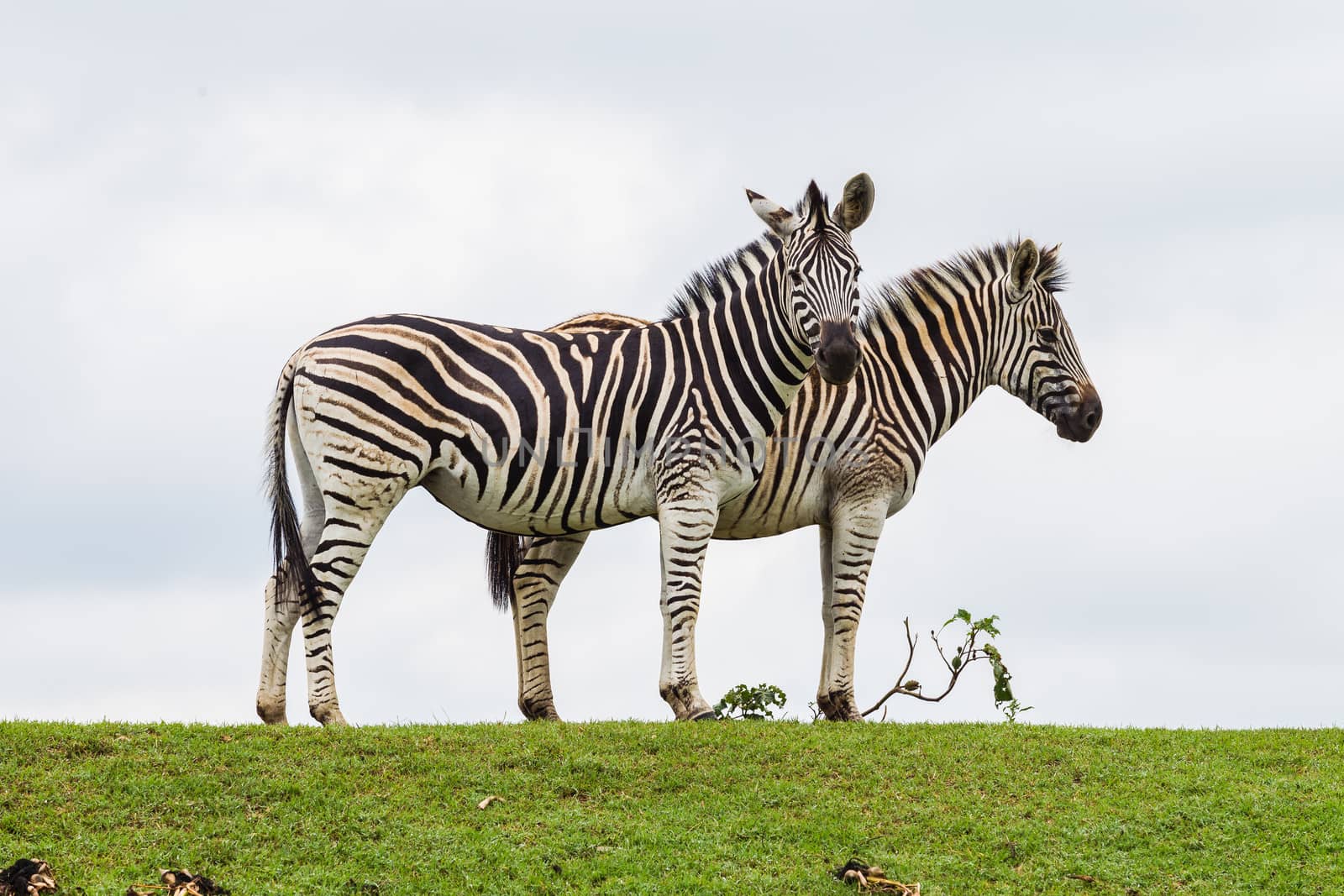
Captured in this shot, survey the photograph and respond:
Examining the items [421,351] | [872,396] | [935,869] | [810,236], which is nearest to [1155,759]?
[935,869]

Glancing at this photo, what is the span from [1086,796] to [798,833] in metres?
2.51

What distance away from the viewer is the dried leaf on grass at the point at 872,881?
10344 millimetres

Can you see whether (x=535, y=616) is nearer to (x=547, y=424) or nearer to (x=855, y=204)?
(x=547, y=424)

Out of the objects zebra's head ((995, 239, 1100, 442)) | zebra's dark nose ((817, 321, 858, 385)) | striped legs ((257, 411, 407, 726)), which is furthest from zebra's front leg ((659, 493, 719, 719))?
zebra's head ((995, 239, 1100, 442))

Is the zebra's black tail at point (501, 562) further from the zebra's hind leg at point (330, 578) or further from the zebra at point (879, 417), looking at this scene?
the zebra's hind leg at point (330, 578)

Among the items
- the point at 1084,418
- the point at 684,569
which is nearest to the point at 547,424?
the point at 684,569

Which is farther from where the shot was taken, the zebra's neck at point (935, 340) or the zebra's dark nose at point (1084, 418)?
the zebra's dark nose at point (1084, 418)

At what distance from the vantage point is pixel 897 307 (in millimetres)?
15289

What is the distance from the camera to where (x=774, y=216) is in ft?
44.3

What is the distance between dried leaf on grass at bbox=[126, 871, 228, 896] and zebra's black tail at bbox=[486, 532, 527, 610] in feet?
16.4

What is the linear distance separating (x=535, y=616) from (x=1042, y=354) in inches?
220

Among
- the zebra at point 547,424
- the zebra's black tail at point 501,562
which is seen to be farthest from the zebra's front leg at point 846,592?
the zebra's black tail at point 501,562

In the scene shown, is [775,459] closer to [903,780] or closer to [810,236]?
[810,236]

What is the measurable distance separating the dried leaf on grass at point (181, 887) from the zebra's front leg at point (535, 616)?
4.58m
